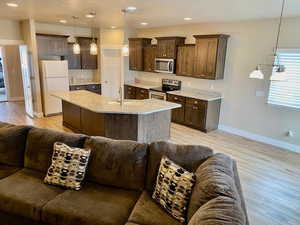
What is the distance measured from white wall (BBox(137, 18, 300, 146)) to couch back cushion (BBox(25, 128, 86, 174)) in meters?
4.19

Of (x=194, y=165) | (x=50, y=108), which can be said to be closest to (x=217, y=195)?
(x=194, y=165)

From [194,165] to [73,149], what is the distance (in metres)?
1.36

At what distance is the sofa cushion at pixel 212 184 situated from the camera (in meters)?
1.68

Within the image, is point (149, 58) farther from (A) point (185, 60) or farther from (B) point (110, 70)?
(B) point (110, 70)

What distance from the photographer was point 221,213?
4.55ft

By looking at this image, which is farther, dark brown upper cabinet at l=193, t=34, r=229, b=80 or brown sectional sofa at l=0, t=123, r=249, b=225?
dark brown upper cabinet at l=193, t=34, r=229, b=80

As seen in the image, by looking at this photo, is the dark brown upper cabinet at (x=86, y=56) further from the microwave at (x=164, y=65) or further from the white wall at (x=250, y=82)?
the white wall at (x=250, y=82)

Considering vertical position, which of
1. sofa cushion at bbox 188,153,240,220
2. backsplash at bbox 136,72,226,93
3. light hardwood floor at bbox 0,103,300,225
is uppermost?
backsplash at bbox 136,72,226,93

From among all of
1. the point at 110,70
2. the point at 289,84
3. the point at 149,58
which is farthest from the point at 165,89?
the point at 289,84

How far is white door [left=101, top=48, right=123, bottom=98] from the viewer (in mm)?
7855

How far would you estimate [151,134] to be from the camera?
15.2 feet

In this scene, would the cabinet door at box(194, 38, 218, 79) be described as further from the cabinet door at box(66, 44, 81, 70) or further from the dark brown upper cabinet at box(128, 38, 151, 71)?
the cabinet door at box(66, 44, 81, 70)

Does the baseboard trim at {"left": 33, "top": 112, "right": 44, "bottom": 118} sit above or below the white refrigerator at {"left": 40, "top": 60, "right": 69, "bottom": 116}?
below

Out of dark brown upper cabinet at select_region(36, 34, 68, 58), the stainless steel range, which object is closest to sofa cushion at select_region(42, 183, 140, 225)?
the stainless steel range
